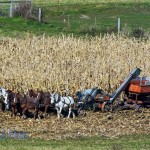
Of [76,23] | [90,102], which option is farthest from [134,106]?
[76,23]

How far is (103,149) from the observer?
1511 centimetres

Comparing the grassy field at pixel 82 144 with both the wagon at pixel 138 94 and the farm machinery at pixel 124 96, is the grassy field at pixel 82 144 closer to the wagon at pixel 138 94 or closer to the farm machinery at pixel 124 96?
the farm machinery at pixel 124 96

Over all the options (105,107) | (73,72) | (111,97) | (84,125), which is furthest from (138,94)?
(84,125)

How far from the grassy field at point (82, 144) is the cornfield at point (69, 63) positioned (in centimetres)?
611

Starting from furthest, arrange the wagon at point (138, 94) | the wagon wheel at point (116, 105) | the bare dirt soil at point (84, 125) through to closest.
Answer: the wagon at point (138, 94) < the wagon wheel at point (116, 105) < the bare dirt soil at point (84, 125)

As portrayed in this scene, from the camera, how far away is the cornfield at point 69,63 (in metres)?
22.5

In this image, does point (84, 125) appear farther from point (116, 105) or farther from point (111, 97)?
point (116, 105)

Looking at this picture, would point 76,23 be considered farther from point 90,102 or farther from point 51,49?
point 90,102

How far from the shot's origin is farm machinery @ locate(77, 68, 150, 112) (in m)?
21.0

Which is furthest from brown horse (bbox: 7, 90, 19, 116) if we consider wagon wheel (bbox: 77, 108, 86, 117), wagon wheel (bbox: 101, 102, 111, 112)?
wagon wheel (bbox: 101, 102, 111, 112)

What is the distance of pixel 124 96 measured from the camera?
73.8 ft

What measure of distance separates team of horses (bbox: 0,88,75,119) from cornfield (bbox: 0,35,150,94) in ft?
6.86

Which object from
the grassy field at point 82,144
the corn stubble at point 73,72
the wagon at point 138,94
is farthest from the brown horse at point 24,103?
the grassy field at point 82,144

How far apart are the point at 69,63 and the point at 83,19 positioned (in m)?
30.3
